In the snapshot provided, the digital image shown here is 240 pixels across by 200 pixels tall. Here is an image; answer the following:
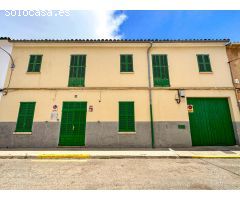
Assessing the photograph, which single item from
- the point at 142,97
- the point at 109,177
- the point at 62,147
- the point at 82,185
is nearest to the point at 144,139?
the point at 142,97

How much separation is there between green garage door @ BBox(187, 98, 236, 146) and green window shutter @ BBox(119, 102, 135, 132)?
366cm

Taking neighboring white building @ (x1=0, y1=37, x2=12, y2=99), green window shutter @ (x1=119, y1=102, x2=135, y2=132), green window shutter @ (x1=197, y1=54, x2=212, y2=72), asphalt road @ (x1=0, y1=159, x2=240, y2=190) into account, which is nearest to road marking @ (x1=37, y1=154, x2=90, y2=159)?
asphalt road @ (x1=0, y1=159, x2=240, y2=190)

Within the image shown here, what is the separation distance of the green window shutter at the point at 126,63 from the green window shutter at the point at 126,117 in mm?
2364

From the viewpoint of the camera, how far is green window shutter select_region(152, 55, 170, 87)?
10828 mm

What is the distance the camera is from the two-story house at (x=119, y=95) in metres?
9.98

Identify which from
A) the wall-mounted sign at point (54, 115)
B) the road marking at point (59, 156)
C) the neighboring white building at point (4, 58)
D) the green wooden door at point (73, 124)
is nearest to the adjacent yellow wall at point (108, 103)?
the wall-mounted sign at point (54, 115)

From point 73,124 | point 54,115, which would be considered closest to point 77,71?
point 54,115

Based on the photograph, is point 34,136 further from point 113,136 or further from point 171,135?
point 171,135

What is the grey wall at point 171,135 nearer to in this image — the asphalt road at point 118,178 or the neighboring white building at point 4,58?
the asphalt road at point 118,178

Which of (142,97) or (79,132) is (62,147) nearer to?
(79,132)

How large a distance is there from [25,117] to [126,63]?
7.25m

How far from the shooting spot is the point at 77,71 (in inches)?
434

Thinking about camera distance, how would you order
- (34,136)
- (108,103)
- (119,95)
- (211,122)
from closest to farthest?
(34,136)
(211,122)
(108,103)
(119,95)

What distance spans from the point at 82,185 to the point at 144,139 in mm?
6596
